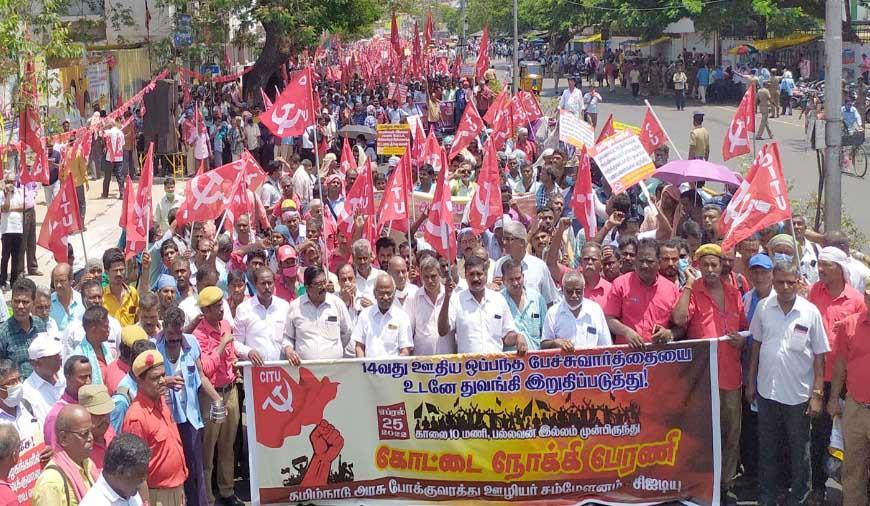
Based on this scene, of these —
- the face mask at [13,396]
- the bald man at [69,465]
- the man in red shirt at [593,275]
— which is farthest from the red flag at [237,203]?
the bald man at [69,465]

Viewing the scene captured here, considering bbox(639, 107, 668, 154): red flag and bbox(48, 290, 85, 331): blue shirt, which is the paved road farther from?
bbox(48, 290, 85, 331): blue shirt

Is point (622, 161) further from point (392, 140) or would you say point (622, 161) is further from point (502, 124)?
point (392, 140)

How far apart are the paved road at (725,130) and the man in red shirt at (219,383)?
363 inches

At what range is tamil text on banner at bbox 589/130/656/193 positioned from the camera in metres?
10.5

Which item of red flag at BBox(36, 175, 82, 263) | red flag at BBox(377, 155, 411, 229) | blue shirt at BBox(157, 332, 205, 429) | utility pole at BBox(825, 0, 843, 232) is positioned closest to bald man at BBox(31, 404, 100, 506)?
blue shirt at BBox(157, 332, 205, 429)

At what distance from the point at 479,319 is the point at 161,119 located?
17.6 metres

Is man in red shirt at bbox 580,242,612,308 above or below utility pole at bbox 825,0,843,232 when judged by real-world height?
below

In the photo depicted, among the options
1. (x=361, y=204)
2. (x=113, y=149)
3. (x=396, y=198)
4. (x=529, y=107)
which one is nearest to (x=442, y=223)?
(x=396, y=198)

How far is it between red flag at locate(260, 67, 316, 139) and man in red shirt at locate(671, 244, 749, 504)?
208 inches

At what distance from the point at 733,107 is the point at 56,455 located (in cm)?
3805

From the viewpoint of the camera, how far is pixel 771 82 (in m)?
36.0

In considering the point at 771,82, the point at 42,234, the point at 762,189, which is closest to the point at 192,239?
the point at 42,234

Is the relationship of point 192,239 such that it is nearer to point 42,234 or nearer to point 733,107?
point 42,234

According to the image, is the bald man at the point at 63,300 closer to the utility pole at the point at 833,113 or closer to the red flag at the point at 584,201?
the red flag at the point at 584,201
